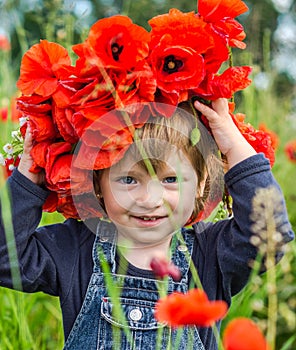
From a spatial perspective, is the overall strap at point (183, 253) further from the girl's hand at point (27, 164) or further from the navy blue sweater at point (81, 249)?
the girl's hand at point (27, 164)

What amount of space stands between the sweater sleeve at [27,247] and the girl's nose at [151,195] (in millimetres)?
222

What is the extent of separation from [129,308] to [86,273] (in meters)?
0.12

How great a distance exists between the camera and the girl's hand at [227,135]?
1198 mm

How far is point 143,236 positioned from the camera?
1202 mm

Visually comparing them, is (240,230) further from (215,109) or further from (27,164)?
(27,164)

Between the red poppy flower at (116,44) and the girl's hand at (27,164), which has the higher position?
the red poppy flower at (116,44)

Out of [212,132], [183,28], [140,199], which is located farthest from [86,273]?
[183,28]

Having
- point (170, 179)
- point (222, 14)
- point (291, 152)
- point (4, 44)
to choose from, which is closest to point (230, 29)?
point (222, 14)

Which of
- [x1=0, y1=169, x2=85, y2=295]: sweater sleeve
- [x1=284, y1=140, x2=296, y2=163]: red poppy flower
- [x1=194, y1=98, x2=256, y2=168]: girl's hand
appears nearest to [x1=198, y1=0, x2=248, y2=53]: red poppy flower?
[x1=194, y1=98, x2=256, y2=168]: girl's hand

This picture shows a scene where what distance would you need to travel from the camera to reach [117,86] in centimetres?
110

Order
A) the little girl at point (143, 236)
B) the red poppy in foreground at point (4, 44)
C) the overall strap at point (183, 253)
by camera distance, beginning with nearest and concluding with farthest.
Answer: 1. the little girl at point (143, 236)
2. the overall strap at point (183, 253)
3. the red poppy in foreground at point (4, 44)

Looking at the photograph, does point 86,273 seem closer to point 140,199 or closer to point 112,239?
point 112,239

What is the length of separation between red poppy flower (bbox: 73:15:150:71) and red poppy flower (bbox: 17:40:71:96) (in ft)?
0.29

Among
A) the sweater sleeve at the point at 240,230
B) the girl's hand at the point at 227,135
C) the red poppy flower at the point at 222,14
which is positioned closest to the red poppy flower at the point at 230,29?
the red poppy flower at the point at 222,14
